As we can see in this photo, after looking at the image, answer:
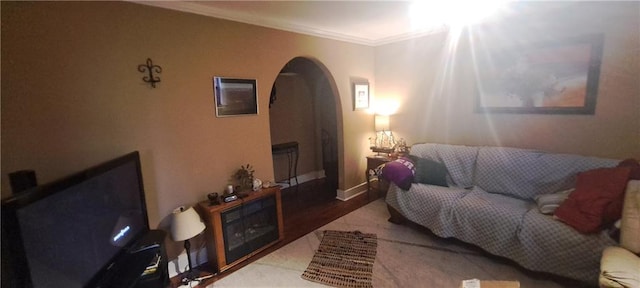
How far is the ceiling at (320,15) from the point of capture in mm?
2238

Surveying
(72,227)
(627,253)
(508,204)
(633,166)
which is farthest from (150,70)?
(633,166)

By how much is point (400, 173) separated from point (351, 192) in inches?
47.4

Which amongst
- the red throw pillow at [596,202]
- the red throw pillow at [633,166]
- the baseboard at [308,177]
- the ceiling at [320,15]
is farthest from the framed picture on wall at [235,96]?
the red throw pillow at [633,166]

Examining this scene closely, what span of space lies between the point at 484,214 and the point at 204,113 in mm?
2606

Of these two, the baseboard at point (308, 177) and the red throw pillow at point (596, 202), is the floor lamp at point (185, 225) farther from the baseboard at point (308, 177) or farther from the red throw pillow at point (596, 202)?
the red throw pillow at point (596, 202)

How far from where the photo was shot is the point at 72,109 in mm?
1740

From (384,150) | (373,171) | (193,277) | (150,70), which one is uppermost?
(150,70)

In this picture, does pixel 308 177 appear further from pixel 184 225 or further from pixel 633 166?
pixel 633 166

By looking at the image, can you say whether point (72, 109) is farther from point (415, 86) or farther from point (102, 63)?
point (415, 86)

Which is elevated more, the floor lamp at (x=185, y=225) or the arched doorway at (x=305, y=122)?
the arched doorway at (x=305, y=122)

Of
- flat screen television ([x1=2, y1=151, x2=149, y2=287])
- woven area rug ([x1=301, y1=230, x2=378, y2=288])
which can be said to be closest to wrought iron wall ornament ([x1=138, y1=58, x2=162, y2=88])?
flat screen television ([x1=2, y1=151, x2=149, y2=287])

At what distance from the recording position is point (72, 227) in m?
1.24

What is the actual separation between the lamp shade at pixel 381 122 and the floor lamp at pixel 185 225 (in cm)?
270

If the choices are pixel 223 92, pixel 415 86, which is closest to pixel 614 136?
pixel 415 86
